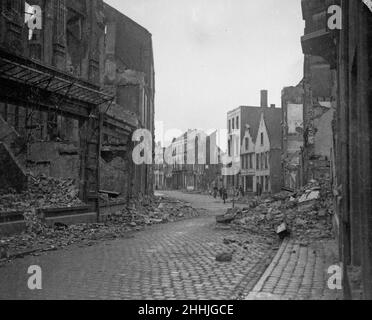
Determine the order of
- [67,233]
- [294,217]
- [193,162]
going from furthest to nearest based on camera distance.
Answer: [193,162] → [294,217] → [67,233]

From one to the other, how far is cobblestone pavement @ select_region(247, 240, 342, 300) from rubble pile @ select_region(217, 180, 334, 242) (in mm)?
1705

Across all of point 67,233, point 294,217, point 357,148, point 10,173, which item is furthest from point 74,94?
point 357,148

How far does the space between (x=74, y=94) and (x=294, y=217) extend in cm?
849

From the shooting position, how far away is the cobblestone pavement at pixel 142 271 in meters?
5.72

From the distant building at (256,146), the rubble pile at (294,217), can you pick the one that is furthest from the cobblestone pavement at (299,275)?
the distant building at (256,146)

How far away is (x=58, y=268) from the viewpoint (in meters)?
7.65

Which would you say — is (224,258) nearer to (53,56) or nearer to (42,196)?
(42,196)

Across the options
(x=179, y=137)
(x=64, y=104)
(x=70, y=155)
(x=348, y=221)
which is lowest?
(x=348, y=221)

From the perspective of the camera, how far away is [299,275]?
660cm

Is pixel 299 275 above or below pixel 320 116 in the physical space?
below

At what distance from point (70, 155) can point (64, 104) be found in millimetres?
4656

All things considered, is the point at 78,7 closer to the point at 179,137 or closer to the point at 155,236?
the point at 155,236

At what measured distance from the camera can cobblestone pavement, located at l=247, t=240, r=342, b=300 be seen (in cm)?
536
